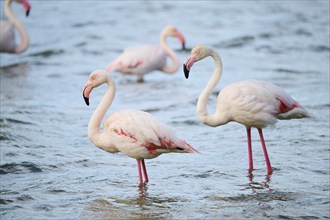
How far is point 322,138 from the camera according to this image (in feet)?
31.4

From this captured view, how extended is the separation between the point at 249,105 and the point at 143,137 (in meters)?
1.28

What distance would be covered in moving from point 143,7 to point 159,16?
1.35 meters

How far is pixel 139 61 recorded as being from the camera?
13.2 metres

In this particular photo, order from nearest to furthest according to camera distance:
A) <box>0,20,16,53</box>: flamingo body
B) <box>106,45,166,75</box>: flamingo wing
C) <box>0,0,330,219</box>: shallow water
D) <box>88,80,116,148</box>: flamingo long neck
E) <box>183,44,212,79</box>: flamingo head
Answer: <box>0,0,330,219</box>: shallow water, <box>88,80,116,148</box>: flamingo long neck, <box>183,44,212,79</box>: flamingo head, <box>106,45,166,75</box>: flamingo wing, <box>0,20,16,53</box>: flamingo body

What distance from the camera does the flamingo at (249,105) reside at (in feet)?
26.3

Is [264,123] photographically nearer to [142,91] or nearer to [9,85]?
[142,91]

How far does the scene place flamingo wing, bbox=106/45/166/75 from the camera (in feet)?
43.3

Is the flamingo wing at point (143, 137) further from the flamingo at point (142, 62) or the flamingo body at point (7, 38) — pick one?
the flamingo body at point (7, 38)

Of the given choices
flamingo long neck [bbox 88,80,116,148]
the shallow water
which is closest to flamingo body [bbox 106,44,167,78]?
the shallow water

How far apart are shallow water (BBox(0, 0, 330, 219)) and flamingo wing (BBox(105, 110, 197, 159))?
43 centimetres

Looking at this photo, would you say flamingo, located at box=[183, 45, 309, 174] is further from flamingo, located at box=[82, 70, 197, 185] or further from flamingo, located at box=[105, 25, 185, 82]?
flamingo, located at box=[105, 25, 185, 82]

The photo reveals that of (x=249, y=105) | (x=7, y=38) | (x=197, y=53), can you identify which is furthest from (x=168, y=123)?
(x=7, y=38)

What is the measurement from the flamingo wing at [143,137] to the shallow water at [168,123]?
425mm

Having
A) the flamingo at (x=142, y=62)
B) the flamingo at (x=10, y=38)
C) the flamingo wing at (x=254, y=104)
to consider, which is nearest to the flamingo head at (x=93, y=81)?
the flamingo wing at (x=254, y=104)
